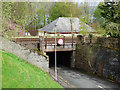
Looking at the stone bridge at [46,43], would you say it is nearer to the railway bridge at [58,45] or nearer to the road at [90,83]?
the railway bridge at [58,45]

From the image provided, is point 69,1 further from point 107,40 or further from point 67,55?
point 107,40

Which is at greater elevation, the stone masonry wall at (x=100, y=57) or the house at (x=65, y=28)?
the house at (x=65, y=28)

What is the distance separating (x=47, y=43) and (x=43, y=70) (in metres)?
5.24

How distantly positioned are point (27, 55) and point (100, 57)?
10064mm

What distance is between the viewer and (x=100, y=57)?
2147cm

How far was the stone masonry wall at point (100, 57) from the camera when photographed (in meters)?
19.3

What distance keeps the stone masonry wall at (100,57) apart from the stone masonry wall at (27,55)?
24.6ft

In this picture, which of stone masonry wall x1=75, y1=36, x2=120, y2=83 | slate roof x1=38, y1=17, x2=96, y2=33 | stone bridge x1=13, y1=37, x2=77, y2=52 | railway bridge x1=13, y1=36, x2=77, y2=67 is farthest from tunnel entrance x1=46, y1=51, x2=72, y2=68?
slate roof x1=38, y1=17, x2=96, y2=33

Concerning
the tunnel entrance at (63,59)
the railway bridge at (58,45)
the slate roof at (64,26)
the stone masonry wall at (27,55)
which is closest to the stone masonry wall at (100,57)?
the railway bridge at (58,45)

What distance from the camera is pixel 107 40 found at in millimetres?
21516

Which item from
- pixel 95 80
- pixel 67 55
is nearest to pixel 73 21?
pixel 67 55

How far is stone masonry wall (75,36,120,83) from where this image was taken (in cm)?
1934

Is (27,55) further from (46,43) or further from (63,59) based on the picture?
(63,59)

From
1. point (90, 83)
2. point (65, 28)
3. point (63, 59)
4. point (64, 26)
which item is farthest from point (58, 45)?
point (64, 26)
